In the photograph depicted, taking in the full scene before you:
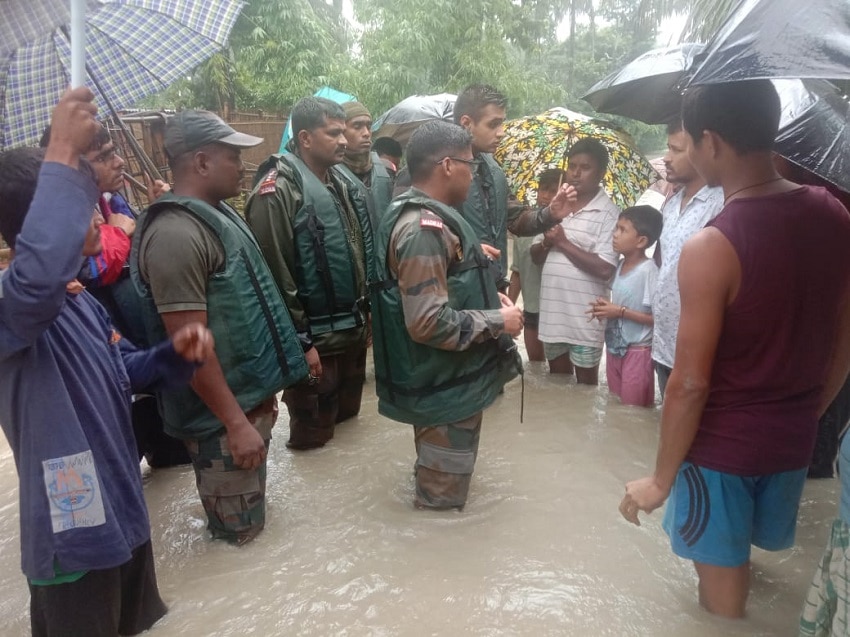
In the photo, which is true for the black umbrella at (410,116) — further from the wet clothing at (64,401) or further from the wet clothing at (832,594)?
the wet clothing at (832,594)

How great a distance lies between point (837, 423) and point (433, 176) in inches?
93.5

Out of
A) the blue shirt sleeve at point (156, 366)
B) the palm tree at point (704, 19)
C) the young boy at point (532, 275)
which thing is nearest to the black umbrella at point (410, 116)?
the young boy at point (532, 275)

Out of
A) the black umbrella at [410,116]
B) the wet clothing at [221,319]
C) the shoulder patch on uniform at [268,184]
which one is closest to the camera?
the wet clothing at [221,319]

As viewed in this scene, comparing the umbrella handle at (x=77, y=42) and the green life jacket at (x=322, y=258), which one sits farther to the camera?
the green life jacket at (x=322, y=258)

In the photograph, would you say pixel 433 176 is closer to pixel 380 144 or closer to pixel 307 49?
pixel 380 144

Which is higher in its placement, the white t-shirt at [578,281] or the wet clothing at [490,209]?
the wet clothing at [490,209]

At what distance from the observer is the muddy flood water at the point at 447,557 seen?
2.41m

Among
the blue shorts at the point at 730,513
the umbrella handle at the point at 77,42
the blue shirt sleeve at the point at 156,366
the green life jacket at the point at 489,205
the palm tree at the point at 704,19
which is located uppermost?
the palm tree at the point at 704,19

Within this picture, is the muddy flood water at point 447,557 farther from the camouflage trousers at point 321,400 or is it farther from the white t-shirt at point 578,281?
the white t-shirt at point 578,281

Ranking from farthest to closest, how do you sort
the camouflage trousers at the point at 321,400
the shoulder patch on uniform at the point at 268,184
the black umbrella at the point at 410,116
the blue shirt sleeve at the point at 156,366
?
the black umbrella at the point at 410,116, the camouflage trousers at the point at 321,400, the shoulder patch on uniform at the point at 268,184, the blue shirt sleeve at the point at 156,366

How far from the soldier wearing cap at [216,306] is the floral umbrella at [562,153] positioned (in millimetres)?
2333

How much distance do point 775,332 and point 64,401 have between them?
2.09m

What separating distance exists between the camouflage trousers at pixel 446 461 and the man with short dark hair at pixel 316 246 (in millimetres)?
845

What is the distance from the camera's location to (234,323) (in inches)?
102
